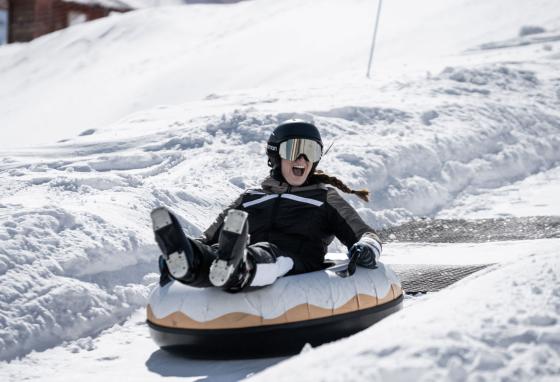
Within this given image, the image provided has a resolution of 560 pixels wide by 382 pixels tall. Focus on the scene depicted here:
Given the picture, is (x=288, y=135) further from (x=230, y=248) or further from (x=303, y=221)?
(x=230, y=248)

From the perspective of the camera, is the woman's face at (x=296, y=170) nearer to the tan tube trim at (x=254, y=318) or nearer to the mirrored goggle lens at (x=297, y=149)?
the mirrored goggle lens at (x=297, y=149)

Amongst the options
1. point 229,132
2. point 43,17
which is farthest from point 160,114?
point 43,17

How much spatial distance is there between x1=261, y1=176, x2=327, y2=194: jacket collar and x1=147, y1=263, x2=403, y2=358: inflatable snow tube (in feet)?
2.30

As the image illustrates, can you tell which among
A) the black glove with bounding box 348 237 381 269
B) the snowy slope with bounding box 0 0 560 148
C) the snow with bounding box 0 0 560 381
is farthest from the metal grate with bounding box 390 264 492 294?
the snowy slope with bounding box 0 0 560 148

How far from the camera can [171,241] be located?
12.4 ft

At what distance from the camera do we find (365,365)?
254cm

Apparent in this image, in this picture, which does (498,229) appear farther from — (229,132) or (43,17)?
(43,17)

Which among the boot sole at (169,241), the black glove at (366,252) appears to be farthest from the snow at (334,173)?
the boot sole at (169,241)

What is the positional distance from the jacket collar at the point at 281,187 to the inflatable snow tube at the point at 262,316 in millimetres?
702

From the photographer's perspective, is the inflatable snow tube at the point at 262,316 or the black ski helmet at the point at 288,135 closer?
the inflatable snow tube at the point at 262,316

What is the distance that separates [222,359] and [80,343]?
3.57 ft

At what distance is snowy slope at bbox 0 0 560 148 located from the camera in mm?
20094

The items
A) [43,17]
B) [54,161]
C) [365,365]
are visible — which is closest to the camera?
[365,365]

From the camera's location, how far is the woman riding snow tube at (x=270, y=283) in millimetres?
3779
